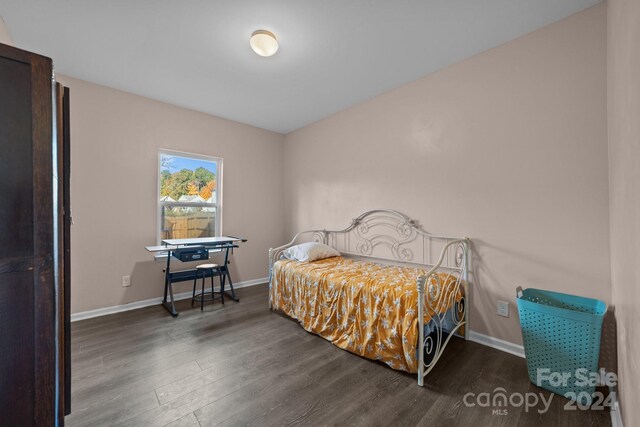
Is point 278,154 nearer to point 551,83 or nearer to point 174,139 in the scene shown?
point 174,139

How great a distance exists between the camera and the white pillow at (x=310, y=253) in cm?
304

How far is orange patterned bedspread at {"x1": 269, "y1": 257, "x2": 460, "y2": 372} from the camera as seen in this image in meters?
1.86

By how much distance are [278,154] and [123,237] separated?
246 centimetres

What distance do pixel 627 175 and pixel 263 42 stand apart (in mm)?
2322

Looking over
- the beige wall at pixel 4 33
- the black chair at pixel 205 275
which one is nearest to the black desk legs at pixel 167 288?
the black chair at pixel 205 275

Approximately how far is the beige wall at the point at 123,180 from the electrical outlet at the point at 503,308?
3.20 metres

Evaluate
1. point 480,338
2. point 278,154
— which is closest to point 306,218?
point 278,154

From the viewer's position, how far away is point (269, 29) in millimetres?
1977

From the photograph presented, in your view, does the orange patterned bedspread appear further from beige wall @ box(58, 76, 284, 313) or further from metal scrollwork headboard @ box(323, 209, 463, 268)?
beige wall @ box(58, 76, 284, 313)

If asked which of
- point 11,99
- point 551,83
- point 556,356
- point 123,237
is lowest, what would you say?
point 556,356

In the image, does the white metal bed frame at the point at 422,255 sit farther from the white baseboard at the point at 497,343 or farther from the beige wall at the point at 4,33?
the beige wall at the point at 4,33

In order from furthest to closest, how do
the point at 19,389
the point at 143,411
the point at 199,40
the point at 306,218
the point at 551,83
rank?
the point at 306,218, the point at 199,40, the point at 551,83, the point at 143,411, the point at 19,389

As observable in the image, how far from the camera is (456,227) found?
94.2 inches

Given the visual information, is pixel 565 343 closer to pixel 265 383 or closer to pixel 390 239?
pixel 390 239
